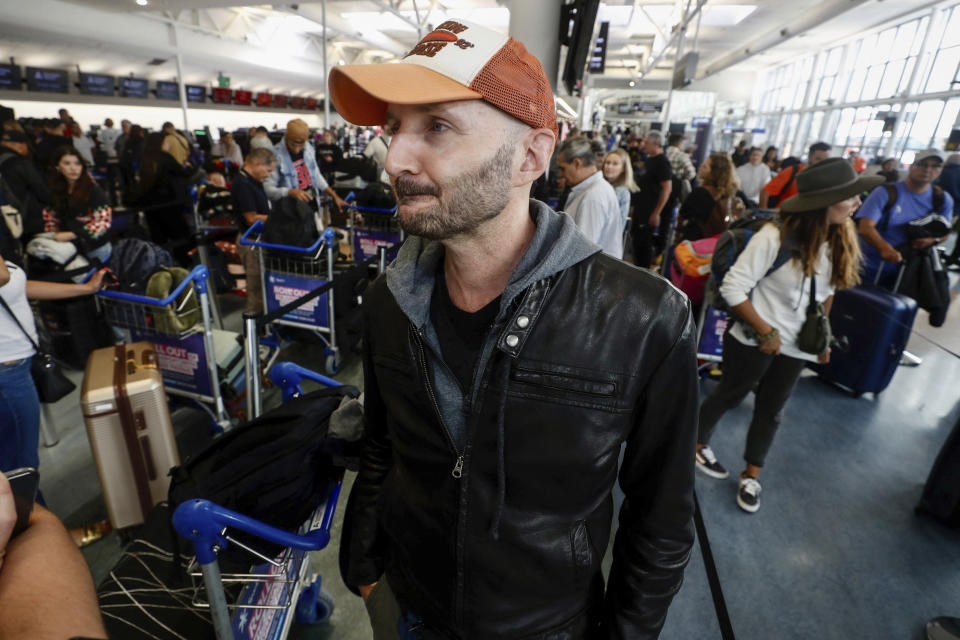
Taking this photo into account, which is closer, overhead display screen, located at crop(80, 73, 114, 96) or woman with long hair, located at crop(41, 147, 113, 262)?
woman with long hair, located at crop(41, 147, 113, 262)

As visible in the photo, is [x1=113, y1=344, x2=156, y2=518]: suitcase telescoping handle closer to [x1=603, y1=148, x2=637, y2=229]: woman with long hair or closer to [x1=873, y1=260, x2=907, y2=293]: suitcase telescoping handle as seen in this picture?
[x1=603, y1=148, x2=637, y2=229]: woman with long hair

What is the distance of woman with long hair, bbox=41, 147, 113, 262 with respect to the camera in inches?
173

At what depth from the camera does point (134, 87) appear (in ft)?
64.0

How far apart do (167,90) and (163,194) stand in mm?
19329

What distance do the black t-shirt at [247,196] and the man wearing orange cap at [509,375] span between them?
14.5ft

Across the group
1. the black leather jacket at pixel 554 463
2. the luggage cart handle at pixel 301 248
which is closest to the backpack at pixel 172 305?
the luggage cart handle at pixel 301 248

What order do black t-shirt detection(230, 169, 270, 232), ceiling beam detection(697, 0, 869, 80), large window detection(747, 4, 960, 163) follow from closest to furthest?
black t-shirt detection(230, 169, 270, 232) → ceiling beam detection(697, 0, 869, 80) → large window detection(747, 4, 960, 163)

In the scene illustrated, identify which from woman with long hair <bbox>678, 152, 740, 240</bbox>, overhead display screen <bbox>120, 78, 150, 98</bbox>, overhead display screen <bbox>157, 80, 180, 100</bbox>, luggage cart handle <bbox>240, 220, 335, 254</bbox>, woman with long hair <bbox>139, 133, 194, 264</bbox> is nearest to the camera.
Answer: luggage cart handle <bbox>240, 220, 335, 254</bbox>

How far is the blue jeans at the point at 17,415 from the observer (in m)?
2.28

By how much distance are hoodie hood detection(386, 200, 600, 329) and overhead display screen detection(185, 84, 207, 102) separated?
26305mm

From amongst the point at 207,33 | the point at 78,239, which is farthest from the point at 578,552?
the point at 207,33

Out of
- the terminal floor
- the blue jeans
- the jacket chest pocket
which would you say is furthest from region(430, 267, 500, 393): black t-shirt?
the blue jeans

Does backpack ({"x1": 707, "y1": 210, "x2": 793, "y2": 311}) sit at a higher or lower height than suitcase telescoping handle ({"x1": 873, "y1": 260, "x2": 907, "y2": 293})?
higher

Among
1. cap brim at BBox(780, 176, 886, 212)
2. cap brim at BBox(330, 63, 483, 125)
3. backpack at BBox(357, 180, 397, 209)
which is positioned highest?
cap brim at BBox(330, 63, 483, 125)
